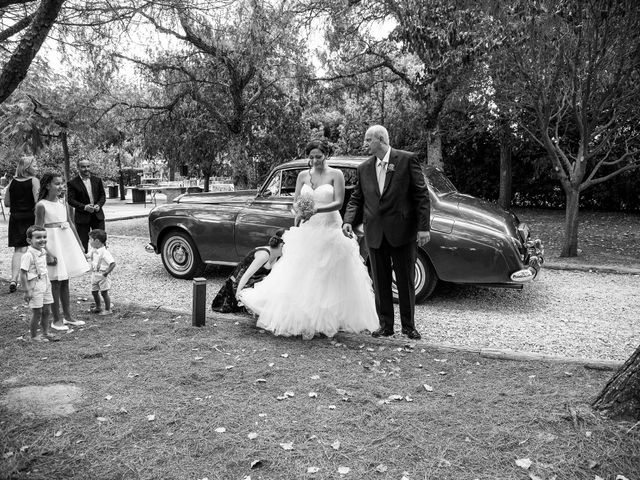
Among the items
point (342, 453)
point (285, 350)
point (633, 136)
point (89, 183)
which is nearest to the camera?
point (342, 453)

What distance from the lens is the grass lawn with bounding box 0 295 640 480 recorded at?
3105 millimetres

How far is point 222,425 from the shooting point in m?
3.58

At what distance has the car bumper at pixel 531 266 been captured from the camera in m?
6.40

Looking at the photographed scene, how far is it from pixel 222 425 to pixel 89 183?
5869mm

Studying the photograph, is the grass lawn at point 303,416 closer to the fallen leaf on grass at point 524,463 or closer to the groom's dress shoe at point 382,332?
the fallen leaf on grass at point 524,463

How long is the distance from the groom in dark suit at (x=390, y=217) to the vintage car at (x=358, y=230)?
53.6 inches

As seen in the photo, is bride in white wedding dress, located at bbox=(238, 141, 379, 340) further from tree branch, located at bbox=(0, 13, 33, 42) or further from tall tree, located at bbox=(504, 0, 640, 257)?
tall tree, located at bbox=(504, 0, 640, 257)

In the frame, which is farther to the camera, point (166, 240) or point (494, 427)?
point (166, 240)

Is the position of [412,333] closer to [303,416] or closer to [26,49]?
[303,416]

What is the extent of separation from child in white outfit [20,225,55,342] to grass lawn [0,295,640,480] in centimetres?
39

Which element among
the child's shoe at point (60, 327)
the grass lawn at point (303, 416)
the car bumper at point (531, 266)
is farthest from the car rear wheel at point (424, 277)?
the child's shoe at point (60, 327)

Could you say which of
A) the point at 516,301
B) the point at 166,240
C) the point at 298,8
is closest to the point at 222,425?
the point at 516,301

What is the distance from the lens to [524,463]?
3082 millimetres

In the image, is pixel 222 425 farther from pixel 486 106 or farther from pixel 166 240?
pixel 486 106
